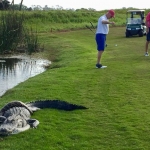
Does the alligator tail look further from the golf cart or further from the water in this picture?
the golf cart

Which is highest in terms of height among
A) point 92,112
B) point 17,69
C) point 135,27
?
point 135,27

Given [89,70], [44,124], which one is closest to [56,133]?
[44,124]

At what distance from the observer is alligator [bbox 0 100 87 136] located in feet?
16.4

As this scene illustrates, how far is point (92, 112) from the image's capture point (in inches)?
237

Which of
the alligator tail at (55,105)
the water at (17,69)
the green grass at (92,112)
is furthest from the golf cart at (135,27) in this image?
the alligator tail at (55,105)

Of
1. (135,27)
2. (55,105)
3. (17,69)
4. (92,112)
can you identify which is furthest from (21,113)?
(135,27)

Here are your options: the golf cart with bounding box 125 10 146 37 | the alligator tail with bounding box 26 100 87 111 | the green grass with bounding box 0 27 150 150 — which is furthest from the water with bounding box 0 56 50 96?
the golf cart with bounding box 125 10 146 37

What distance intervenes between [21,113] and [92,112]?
116 centimetres

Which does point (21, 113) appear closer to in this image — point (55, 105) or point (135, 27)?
point (55, 105)

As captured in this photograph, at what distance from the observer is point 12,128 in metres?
4.98

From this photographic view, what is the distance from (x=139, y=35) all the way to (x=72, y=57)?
1029 centimetres

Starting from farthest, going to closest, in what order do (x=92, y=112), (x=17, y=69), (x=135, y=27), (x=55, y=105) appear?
1. (x=135, y=27)
2. (x=17, y=69)
3. (x=55, y=105)
4. (x=92, y=112)

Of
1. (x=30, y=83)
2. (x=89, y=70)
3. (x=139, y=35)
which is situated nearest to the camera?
(x=30, y=83)

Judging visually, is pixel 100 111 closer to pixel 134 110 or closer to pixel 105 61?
pixel 134 110
